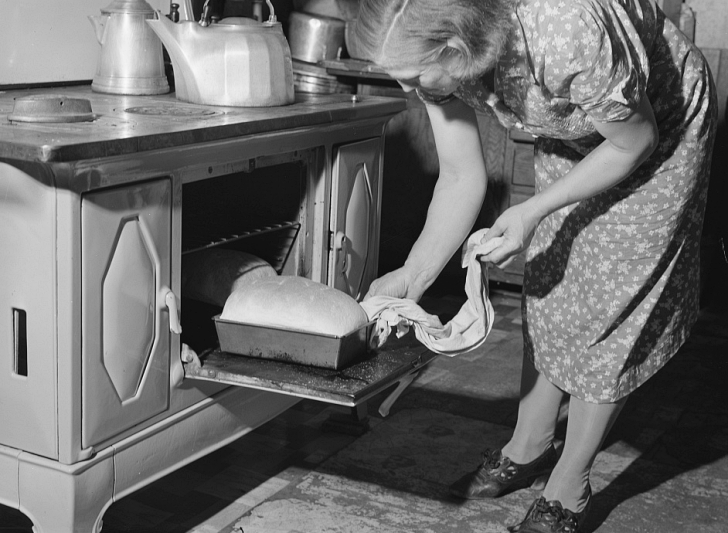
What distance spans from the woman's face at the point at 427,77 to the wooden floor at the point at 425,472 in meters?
1.03

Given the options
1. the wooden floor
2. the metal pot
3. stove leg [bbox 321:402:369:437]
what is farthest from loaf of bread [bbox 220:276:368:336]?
the metal pot

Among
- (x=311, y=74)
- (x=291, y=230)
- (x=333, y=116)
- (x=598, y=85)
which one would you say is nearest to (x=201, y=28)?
(x=333, y=116)

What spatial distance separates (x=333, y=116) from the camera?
6.91 ft

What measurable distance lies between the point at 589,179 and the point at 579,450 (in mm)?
653

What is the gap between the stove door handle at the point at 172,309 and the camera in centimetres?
171

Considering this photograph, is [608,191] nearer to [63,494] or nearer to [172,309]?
[172,309]

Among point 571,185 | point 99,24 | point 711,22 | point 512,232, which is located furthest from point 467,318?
point 711,22

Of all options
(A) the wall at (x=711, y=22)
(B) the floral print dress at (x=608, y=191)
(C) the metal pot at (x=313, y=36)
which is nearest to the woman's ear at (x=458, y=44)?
(B) the floral print dress at (x=608, y=191)

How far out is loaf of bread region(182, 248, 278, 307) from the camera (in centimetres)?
208

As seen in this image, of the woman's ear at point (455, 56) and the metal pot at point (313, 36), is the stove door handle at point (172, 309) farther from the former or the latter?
the metal pot at point (313, 36)

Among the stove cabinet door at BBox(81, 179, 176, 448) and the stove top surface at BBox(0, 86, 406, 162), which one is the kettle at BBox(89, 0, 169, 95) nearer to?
the stove top surface at BBox(0, 86, 406, 162)

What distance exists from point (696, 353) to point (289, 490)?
1866 mm

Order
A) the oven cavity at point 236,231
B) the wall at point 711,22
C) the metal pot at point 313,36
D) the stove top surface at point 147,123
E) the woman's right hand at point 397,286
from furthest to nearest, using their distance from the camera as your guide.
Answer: the wall at point 711,22 < the metal pot at point 313,36 < the oven cavity at point 236,231 < the woman's right hand at point 397,286 < the stove top surface at point 147,123

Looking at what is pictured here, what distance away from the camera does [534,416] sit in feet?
7.20
